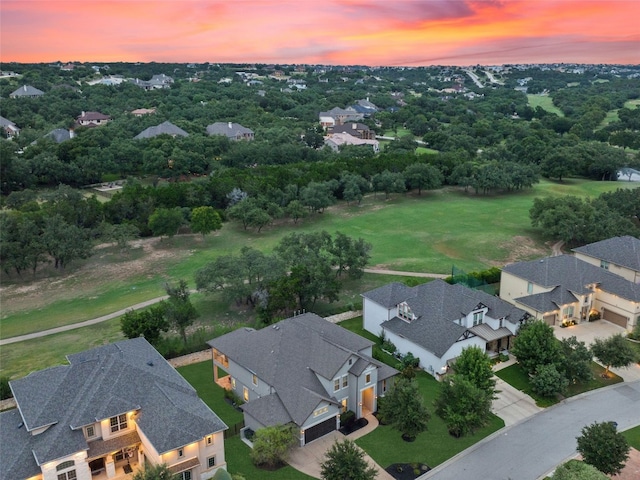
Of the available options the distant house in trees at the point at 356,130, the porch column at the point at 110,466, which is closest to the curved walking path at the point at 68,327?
the porch column at the point at 110,466

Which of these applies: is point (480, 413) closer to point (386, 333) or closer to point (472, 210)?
point (386, 333)

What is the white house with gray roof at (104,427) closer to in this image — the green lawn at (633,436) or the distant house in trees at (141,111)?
the green lawn at (633,436)

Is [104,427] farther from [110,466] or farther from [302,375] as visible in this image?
[302,375]

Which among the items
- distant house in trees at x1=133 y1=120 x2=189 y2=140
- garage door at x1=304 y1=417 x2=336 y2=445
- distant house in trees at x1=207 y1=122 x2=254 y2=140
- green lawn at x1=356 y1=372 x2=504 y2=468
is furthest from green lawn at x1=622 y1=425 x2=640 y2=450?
distant house in trees at x1=207 y1=122 x2=254 y2=140

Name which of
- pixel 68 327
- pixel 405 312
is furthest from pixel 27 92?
pixel 405 312

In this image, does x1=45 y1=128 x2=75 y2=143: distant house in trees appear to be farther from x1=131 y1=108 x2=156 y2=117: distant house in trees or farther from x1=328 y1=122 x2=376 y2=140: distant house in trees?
x1=328 y1=122 x2=376 y2=140: distant house in trees

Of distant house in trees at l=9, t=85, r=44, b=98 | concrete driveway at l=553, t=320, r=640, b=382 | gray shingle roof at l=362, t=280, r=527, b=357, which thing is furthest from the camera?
distant house in trees at l=9, t=85, r=44, b=98

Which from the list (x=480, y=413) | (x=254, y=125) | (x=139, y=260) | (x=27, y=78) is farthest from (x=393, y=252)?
(x=27, y=78)
